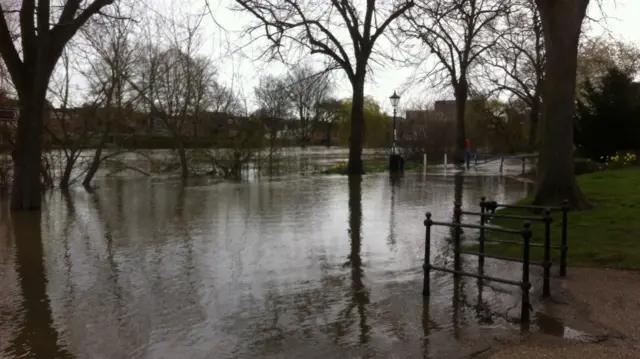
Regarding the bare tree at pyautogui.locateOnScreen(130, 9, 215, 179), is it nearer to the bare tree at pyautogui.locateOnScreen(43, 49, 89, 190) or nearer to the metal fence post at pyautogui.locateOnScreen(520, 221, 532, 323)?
the bare tree at pyautogui.locateOnScreen(43, 49, 89, 190)

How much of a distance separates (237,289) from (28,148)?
9237 millimetres

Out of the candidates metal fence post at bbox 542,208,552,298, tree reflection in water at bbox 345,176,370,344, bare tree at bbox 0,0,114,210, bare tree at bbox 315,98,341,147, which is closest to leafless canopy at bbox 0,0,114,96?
bare tree at bbox 0,0,114,210

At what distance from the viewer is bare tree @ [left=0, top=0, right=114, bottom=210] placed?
1291cm

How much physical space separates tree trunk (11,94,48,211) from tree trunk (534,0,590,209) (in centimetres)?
1156

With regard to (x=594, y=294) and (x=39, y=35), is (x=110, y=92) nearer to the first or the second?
(x=39, y=35)

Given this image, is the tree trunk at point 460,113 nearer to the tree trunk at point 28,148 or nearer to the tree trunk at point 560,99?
the tree trunk at point 560,99

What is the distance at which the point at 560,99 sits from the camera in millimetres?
11359

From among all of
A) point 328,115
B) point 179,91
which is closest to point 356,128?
point 179,91

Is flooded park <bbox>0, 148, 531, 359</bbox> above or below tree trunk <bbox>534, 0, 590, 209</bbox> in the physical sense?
below

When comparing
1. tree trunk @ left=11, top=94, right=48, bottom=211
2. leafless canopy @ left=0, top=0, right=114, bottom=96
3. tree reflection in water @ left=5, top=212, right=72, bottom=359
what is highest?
leafless canopy @ left=0, top=0, right=114, bottom=96

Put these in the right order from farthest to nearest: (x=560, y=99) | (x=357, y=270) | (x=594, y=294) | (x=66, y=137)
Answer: (x=66, y=137) → (x=560, y=99) → (x=357, y=270) → (x=594, y=294)

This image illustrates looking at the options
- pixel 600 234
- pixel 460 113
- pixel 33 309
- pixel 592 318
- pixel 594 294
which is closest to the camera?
pixel 592 318

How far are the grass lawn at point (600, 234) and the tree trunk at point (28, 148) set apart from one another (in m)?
10.6

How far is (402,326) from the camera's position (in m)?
5.25
